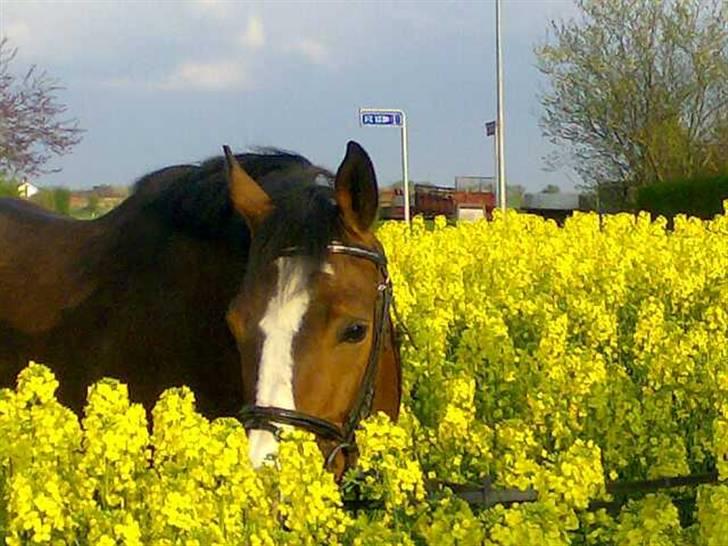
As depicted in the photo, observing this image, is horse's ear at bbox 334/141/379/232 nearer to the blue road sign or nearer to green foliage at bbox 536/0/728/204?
the blue road sign

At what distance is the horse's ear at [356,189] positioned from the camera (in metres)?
3.34

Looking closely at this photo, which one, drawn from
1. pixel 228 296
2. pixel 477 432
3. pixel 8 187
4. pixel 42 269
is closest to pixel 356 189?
pixel 228 296

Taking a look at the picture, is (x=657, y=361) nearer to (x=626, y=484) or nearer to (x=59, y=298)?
(x=626, y=484)

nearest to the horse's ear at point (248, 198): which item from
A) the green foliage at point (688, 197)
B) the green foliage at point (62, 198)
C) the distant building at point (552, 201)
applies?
the green foliage at point (62, 198)

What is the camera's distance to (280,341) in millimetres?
3020

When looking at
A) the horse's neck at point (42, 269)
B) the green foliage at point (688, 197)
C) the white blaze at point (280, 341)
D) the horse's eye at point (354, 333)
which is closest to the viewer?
the white blaze at point (280, 341)

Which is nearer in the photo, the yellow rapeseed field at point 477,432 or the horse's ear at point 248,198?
the yellow rapeseed field at point 477,432

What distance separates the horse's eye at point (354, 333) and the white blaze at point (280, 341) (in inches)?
6.4

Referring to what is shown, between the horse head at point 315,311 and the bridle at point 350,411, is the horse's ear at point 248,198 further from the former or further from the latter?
the bridle at point 350,411

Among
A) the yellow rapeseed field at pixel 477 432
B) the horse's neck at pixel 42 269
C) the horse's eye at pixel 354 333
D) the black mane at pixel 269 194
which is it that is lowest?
the yellow rapeseed field at pixel 477 432

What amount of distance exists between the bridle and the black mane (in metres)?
0.06

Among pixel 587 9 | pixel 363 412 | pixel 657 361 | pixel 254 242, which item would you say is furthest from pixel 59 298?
pixel 587 9

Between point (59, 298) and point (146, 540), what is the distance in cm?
185

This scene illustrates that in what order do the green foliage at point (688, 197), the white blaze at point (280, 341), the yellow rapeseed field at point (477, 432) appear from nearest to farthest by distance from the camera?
the yellow rapeseed field at point (477, 432) → the white blaze at point (280, 341) → the green foliage at point (688, 197)
